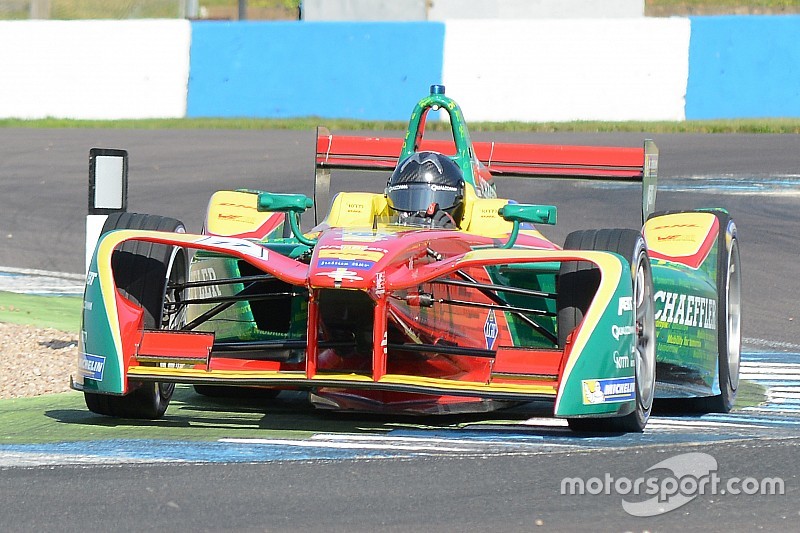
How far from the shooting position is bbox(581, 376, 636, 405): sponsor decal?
6.46m

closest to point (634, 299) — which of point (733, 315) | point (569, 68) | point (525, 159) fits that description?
point (733, 315)

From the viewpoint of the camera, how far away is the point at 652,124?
21.7 metres

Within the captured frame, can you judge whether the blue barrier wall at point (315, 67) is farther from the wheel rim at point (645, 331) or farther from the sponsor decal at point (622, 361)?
the sponsor decal at point (622, 361)

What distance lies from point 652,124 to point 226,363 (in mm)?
15596

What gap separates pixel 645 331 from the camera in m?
7.14

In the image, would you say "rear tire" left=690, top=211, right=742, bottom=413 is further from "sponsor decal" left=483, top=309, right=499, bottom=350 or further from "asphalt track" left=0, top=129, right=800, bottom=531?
"sponsor decal" left=483, top=309, right=499, bottom=350

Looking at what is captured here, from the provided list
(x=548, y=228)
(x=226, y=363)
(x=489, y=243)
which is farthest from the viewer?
(x=548, y=228)

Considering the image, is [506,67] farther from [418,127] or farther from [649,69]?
[418,127]

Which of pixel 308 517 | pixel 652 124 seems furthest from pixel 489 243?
pixel 652 124

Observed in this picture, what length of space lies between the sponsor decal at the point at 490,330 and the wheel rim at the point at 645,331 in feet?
2.60

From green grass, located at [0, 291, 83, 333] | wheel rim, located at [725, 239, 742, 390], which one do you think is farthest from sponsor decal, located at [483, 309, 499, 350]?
green grass, located at [0, 291, 83, 333]

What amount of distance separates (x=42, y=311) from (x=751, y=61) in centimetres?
1320

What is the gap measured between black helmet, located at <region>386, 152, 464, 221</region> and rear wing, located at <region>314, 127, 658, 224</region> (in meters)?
1.17

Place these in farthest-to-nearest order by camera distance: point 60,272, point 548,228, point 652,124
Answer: point 652,124 → point 548,228 → point 60,272
